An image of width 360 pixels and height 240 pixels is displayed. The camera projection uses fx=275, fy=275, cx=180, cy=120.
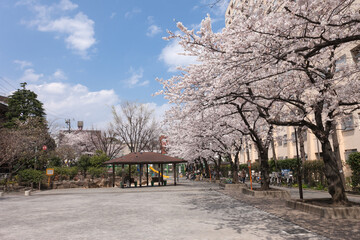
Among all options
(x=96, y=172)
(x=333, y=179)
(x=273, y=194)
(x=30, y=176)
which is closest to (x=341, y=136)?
(x=273, y=194)

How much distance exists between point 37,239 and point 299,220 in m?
7.97

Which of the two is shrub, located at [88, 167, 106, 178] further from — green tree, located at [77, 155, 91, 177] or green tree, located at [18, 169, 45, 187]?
green tree, located at [18, 169, 45, 187]

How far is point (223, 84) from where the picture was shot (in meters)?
10.3

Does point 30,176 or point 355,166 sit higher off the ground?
point 355,166

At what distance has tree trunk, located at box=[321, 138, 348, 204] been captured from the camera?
33.4 ft

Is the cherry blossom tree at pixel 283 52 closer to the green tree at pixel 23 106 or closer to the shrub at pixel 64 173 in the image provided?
the shrub at pixel 64 173

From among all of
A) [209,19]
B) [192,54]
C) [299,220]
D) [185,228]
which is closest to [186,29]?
[209,19]

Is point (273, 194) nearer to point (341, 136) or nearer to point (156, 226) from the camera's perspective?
point (156, 226)

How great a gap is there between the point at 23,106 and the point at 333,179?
37675mm

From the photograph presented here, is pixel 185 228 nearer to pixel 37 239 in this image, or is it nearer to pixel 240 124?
pixel 37 239

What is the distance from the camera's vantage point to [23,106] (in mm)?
36688

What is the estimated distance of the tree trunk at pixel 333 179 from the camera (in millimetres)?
10172

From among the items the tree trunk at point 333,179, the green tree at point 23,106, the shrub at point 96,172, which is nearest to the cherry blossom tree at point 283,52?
the tree trunk at point 333,179

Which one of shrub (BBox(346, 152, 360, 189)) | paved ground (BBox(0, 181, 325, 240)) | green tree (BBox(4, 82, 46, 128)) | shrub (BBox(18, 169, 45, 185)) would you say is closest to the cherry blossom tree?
paved ground (BBox(0, 181, 325, 240))
